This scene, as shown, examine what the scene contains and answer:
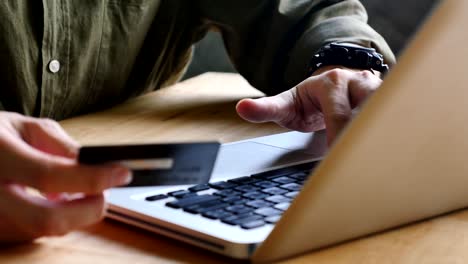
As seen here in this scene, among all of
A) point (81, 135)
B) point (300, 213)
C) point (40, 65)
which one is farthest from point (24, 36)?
point (300, 213)

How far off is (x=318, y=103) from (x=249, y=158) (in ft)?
0.46

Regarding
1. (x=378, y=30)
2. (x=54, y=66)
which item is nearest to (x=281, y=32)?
(x=54, y=66)

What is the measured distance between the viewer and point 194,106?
3.38 ft

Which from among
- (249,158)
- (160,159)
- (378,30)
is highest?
(160,159)

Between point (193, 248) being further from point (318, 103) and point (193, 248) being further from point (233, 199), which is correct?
point (318, 103)

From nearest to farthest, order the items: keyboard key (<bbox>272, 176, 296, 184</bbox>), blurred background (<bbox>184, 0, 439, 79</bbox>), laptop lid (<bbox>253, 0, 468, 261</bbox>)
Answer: laptop lid (<bbox>253, 0, 468, 261</bbox>) < keyboard key (<bbox>272, 176, 296, 184</bbox>) < blurred background (<bbox>184, 0, 439, 79</bbox>)

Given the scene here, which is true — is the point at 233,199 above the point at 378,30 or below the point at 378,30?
above

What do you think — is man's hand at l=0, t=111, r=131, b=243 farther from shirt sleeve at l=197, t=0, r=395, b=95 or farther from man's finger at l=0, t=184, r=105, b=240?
shirt sleeve at l=197, t=0, r=395, b=95

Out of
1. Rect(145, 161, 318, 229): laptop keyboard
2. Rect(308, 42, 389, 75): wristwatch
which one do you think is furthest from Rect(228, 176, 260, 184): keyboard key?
Rect(308, 42, 389, 75): wristwatch

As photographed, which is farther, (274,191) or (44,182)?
(274,191)

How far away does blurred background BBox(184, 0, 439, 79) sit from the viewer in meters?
1.53

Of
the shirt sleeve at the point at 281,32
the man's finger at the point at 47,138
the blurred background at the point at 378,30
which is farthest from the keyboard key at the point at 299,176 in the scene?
the blurred background at the point at 378,30

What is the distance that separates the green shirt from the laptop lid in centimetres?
53

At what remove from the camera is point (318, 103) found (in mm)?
761
